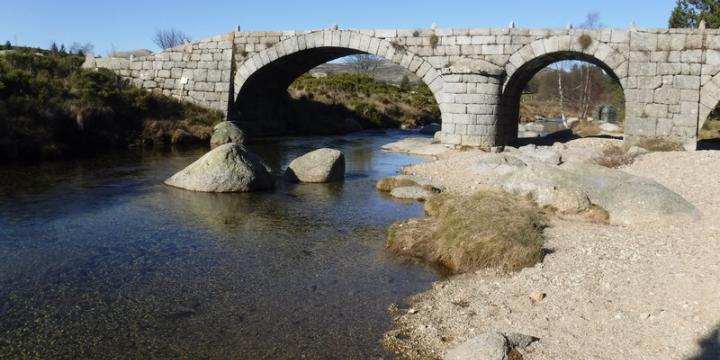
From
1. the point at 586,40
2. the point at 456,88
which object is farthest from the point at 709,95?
the point at 456,88

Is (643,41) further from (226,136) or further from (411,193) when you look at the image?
(226,136)

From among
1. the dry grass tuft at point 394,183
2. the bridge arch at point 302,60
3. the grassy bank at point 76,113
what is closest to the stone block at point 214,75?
the bridge arch at point 302,60

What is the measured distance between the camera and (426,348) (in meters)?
5.04

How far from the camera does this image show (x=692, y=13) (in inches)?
1054

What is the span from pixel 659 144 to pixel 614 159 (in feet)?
9.98

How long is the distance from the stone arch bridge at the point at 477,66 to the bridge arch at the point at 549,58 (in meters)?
0.03

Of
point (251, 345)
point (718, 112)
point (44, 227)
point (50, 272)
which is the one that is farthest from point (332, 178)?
point (718, 112)

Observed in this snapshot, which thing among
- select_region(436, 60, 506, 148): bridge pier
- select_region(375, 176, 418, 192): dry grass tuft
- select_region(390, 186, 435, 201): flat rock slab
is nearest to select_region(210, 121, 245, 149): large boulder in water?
select_region(436, 60, 506, 148): bridge pier

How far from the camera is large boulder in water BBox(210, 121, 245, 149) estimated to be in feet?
71.2

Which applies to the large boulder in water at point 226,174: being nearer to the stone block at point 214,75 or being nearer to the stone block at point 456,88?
the stone block at point 456,88

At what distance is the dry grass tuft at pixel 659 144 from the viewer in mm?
17500

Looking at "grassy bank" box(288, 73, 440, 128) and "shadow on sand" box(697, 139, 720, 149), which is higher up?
"grassy bank" box(288, 73, 440, 128)

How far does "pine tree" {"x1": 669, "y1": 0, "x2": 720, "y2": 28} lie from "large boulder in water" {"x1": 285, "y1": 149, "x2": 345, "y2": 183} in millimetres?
19744

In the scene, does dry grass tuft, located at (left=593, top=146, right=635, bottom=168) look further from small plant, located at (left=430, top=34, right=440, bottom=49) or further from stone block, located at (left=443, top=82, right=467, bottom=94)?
small plant, located at (left=430, top=34, right=440, bottom=49)
